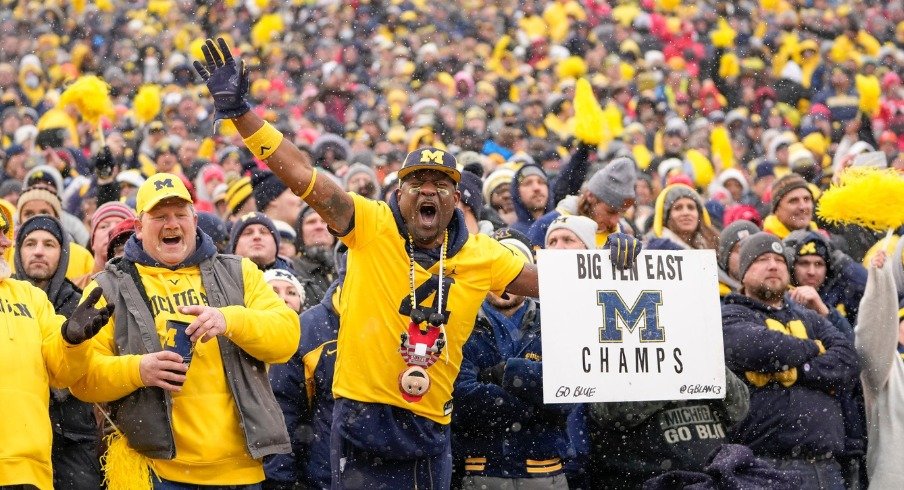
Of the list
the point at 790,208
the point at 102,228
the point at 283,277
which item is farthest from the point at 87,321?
the point at 790,208

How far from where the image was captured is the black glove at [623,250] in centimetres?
646

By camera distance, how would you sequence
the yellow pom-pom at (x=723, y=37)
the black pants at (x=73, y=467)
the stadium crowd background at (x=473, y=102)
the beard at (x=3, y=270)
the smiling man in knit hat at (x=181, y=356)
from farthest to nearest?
1. the yellow pom-pom at (x=723, y=37)
2. the stadium crowd background at (x=473, y=102)
3. the black pants at (x=73, y=467)
4. the beard at (x=3, y=270)
5. the smiling man in knit hat at (x=181, y=356)

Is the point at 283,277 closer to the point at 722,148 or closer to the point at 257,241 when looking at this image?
the point at 257,241

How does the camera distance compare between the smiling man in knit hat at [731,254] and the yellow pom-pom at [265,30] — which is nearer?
the smiling man in knit hat at [731,254]

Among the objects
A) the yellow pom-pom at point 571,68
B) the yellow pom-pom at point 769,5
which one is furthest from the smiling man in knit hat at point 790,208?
the yellow pom-pom at point 769,5

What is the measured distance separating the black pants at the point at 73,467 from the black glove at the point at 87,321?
1317 millimetres

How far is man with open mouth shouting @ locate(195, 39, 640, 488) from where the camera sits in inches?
228

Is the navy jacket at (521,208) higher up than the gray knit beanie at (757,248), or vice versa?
the navy jacket at (521,208)

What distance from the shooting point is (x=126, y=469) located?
5.57 metres

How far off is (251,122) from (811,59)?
16.2m

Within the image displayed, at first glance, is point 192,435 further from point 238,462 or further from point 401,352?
point 401,352

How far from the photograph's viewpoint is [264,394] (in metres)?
5.80

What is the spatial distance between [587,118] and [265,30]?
13.5m

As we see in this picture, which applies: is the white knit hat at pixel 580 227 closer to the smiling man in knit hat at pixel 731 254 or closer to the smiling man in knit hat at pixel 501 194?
the smiling man in knit hat at pixel 731 254
